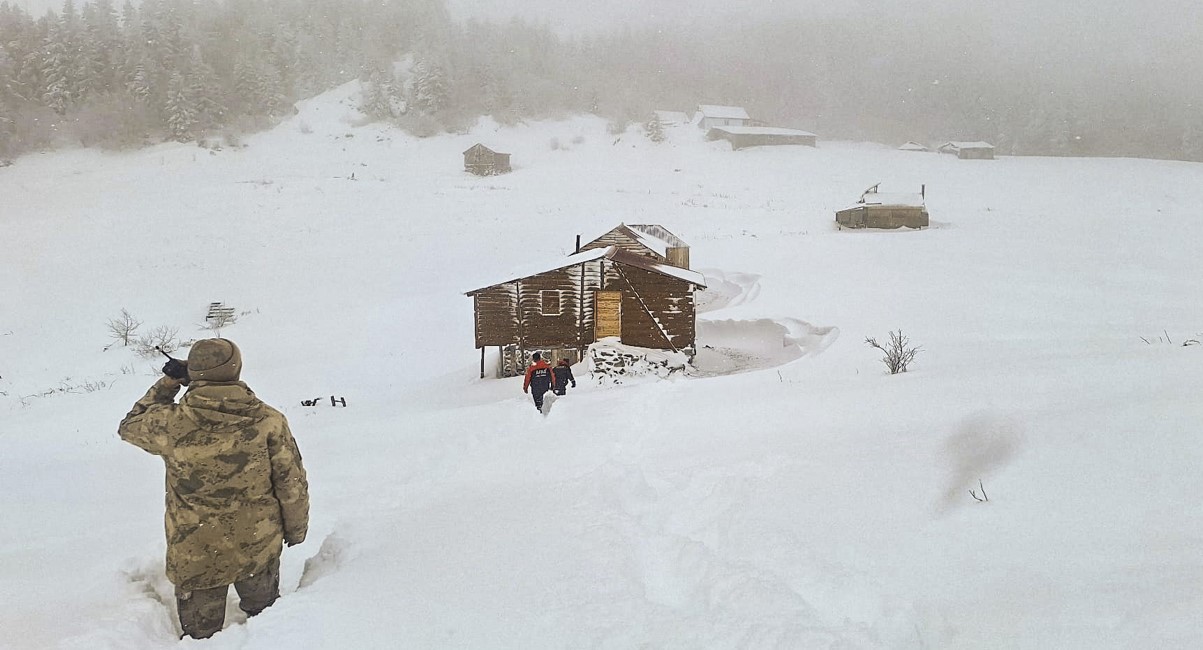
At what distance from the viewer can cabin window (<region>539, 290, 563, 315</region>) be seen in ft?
62.6

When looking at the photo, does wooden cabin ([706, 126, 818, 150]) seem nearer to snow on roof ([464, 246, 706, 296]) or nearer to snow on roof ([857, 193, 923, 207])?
snow on roof ([857, 193, 923, 207])

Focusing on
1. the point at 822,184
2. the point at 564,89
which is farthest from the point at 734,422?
the point at 564,89

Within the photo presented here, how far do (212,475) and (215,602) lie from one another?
0.94 metres

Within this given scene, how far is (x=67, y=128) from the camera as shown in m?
58.9

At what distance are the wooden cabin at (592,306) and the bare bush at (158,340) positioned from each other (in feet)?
45.7

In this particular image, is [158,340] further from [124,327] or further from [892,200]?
[892,200]

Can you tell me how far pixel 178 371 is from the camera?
4062mm

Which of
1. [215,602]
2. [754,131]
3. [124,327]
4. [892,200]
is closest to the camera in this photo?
[215,602]

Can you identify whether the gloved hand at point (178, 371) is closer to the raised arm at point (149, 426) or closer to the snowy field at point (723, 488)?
the raised arm at point (149, 426)

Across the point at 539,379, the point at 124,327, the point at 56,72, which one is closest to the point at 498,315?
the point at 539,379

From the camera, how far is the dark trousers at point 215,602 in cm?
394

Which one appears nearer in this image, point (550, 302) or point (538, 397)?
point (538, 397)

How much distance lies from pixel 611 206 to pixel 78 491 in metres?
42.7

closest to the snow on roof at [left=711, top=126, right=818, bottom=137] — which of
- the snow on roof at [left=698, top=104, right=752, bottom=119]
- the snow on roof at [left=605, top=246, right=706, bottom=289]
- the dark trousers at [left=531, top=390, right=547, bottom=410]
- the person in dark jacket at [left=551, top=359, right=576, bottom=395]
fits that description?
the snow on roof at [left=698, top=104, right=752, bottom=119]
